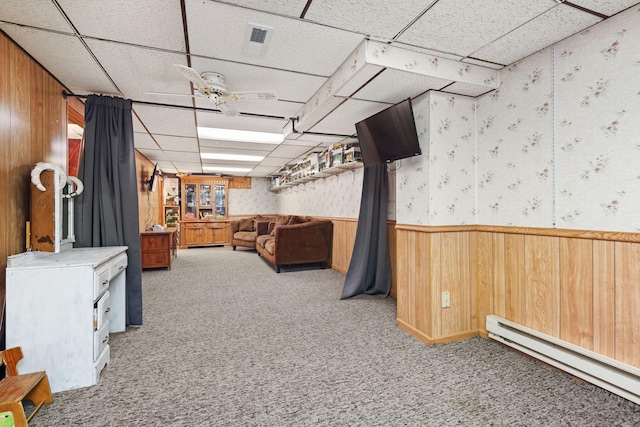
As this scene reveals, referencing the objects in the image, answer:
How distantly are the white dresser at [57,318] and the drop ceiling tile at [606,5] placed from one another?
3251mm

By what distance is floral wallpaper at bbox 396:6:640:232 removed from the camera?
5.52 ft

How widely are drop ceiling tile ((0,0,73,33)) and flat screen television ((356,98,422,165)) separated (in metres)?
2.25

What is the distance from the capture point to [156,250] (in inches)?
209

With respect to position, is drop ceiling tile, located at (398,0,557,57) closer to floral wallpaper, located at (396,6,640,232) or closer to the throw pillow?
floral wallpaper, located at (396,6,640,232)

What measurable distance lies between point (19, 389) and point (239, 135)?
11.5ft

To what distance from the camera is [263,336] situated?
8.54 ft

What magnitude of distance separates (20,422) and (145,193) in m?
5.29

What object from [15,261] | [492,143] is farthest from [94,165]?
[492,143]

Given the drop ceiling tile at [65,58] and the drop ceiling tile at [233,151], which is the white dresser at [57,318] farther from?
the drop ceiling tile at [233,151]

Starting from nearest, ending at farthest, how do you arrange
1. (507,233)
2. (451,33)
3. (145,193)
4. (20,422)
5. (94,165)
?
(20,422) → (451,33) → (507,233) → (94,165) → (145,193)

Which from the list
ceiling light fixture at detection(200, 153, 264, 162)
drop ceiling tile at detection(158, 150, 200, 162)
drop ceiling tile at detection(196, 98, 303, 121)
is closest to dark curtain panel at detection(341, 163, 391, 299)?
drop ceiling tile at detection(196, 98, 303, 121)

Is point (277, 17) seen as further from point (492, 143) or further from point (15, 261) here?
point (15, 261)

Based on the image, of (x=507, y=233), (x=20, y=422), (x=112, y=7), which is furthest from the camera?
(x=507, y=233)

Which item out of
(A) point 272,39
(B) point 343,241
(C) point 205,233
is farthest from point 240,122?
(C) point 205,233
